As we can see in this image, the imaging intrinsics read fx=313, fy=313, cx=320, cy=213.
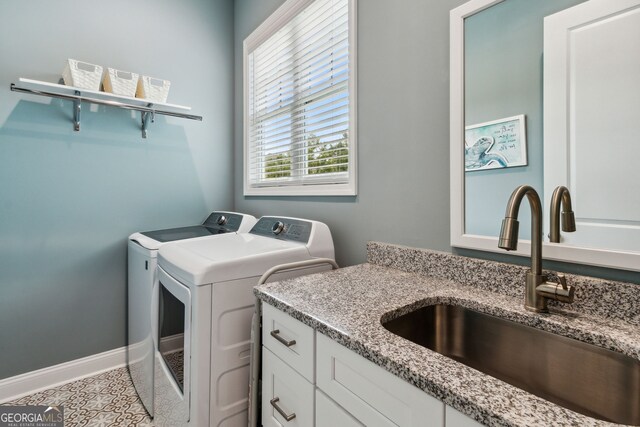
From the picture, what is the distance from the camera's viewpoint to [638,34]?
79cm

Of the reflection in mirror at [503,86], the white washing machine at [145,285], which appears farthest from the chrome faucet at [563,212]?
the white washing machine at [145,285]

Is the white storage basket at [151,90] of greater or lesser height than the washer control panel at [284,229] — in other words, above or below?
above

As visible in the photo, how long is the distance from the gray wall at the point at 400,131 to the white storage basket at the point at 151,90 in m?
1.42

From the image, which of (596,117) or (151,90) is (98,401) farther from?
(596,117)

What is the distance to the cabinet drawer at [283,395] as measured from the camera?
0.89 metres

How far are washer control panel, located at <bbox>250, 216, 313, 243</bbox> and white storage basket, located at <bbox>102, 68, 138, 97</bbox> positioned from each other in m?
1.24

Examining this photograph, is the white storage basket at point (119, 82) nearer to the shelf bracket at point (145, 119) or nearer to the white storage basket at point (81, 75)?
the white storage basket at point (81, 75)

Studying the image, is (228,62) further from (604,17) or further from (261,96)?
(604,17)

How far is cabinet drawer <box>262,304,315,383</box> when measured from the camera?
88 cm

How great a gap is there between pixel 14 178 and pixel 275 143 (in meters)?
1.59

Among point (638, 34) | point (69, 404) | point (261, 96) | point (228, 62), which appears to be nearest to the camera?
point (638, 34)

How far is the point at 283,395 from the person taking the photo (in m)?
1.00

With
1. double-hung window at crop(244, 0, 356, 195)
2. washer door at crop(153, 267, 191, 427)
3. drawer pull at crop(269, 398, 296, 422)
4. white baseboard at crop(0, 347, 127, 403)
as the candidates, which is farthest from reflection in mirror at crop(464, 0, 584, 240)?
white baseboard at crop(0, 347, 127, 403)

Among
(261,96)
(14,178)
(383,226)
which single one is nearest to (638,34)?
(383,226)
